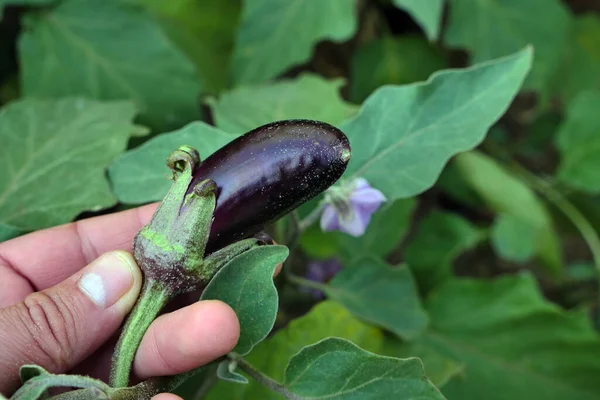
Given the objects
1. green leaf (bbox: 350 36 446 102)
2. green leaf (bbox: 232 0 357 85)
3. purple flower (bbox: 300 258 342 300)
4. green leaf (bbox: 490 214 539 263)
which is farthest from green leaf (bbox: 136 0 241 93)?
green leaf (bbox: 490 214 539 263)

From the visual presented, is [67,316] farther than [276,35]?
No

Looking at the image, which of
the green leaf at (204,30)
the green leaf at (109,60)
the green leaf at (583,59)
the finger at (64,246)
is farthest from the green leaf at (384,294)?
the green leaf at (583,59)

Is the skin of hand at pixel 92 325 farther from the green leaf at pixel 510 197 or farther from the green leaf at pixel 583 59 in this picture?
the green leaf at pixel 583 59

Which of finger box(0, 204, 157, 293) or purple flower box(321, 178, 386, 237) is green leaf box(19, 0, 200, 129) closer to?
finger box(0, 204, 157, 293)

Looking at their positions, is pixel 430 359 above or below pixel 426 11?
below

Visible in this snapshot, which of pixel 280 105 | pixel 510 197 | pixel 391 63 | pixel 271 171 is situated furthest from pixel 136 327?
pixel 391 63

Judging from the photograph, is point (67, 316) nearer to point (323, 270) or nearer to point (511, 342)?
point (323, 270)

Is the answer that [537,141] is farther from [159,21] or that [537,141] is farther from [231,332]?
[231,332]
